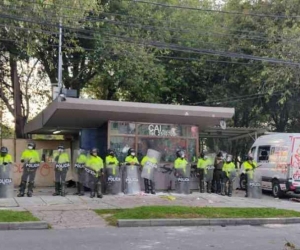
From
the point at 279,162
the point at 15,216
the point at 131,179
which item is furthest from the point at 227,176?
the point at 15,216

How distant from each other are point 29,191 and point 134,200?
360 centimetres

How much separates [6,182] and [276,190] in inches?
421

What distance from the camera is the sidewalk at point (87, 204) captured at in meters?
11.6

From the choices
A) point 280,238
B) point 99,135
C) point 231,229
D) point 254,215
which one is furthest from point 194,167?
point 280,238

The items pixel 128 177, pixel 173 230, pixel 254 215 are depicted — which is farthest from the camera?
pixel 128 177

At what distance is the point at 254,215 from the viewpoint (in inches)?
497

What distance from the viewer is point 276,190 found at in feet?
64.0

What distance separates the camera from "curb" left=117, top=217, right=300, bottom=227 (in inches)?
444

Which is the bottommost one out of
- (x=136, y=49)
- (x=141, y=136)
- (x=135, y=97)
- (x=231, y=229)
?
(x=231, y=229)

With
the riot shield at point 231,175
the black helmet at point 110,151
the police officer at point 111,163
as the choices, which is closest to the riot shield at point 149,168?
the police officer at point 111,163

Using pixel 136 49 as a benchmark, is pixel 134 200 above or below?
below

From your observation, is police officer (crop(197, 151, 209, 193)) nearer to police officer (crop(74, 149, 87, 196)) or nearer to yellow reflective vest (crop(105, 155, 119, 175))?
yellow reflective vest (crop(105, 155, 119, 175))

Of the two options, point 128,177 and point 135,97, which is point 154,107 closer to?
point 128,177

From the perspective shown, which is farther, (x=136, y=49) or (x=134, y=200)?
(x=136, y=49)
